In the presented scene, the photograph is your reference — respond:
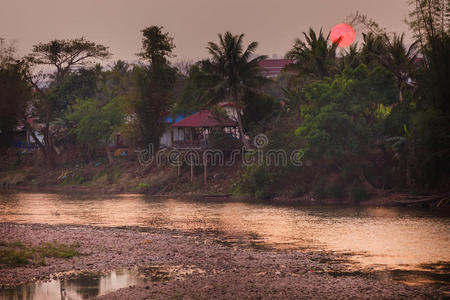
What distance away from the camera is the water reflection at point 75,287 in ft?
63.6

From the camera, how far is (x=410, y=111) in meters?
47.6

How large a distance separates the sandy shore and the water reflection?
2.34ft

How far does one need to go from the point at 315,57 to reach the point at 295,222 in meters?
20.3

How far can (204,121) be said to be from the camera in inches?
2468

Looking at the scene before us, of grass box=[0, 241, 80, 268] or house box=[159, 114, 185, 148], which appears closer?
grass box=[0, 241, 80, 268]

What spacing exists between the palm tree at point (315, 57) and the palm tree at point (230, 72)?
4.17m

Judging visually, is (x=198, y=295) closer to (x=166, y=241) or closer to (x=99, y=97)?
(x=166, y=241)

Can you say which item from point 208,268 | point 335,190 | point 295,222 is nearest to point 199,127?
point 335,190

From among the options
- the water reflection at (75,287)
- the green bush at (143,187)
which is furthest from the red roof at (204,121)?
the water reflection at (75,287)

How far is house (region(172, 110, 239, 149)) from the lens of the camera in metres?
61.7

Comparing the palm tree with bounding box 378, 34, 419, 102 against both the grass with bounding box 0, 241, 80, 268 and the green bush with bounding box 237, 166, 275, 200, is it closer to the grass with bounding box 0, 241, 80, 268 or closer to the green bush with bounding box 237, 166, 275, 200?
the green bush with bounding box 237, 166, 275, 200

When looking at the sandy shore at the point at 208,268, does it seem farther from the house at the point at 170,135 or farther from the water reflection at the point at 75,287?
the house at the point at 170,135

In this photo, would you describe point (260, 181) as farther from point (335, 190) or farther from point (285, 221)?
point (285, 221)

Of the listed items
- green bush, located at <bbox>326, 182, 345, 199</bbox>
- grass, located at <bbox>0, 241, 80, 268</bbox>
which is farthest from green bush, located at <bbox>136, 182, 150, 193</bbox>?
grass, located at <bbox>0, 241, 80, 268</bbox>
